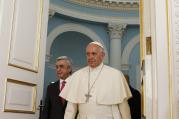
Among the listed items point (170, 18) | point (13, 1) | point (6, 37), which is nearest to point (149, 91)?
point (170, 18)

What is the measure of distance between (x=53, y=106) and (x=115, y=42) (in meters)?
6.30

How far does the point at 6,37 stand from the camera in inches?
137

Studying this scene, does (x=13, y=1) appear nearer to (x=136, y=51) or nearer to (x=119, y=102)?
(x=119, y=102)

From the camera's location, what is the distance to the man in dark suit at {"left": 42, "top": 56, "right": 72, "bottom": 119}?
→ 424 centimetres

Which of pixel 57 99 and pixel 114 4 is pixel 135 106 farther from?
pixel 114 4

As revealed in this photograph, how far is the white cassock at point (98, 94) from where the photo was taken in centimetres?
368

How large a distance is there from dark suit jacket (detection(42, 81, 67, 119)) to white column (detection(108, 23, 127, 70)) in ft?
19.1

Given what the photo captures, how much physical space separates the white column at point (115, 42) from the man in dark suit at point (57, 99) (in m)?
5.63

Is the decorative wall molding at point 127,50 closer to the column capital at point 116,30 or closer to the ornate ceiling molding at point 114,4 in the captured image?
the column capital at point 116,30

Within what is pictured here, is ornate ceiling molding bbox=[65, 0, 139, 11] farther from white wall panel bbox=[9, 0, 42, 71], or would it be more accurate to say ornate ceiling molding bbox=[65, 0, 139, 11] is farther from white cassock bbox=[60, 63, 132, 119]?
white cassock bbox=[60, 63, 132, 119]

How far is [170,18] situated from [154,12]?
0.14 m

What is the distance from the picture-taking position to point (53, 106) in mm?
4297

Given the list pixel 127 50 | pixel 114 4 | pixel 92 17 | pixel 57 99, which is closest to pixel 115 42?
pixel 127 50

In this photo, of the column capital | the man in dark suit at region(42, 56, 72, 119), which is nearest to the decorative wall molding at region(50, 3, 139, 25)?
the column capital
